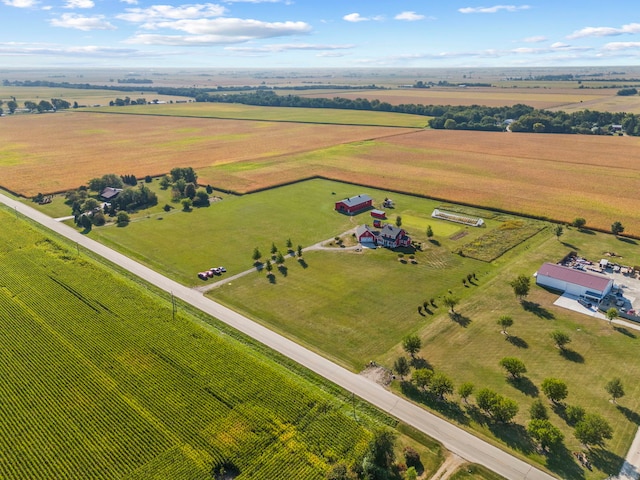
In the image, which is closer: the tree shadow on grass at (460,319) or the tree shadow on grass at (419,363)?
the tree shadow on grass at (419,363)

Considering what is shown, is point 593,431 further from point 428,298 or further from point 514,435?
point 428,298

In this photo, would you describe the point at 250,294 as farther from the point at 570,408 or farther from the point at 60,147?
the point at 60,147

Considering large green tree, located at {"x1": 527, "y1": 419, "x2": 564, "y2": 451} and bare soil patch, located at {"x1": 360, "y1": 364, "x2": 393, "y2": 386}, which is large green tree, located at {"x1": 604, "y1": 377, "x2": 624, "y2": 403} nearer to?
large green tree, located at {"x1": 527, "y1": 419, "x2": 564, "y2": 451}

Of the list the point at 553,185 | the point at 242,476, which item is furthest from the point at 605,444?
the point at 553,185

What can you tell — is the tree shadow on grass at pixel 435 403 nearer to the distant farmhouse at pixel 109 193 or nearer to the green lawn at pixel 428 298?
the green lawn at pixel 428 298

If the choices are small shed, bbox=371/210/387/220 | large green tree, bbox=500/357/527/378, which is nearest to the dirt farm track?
Result: small shed, bbox=371/210/387/220

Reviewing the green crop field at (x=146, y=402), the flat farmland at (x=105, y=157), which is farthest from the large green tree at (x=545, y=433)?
the flat farmland at (x=105, y=157)
